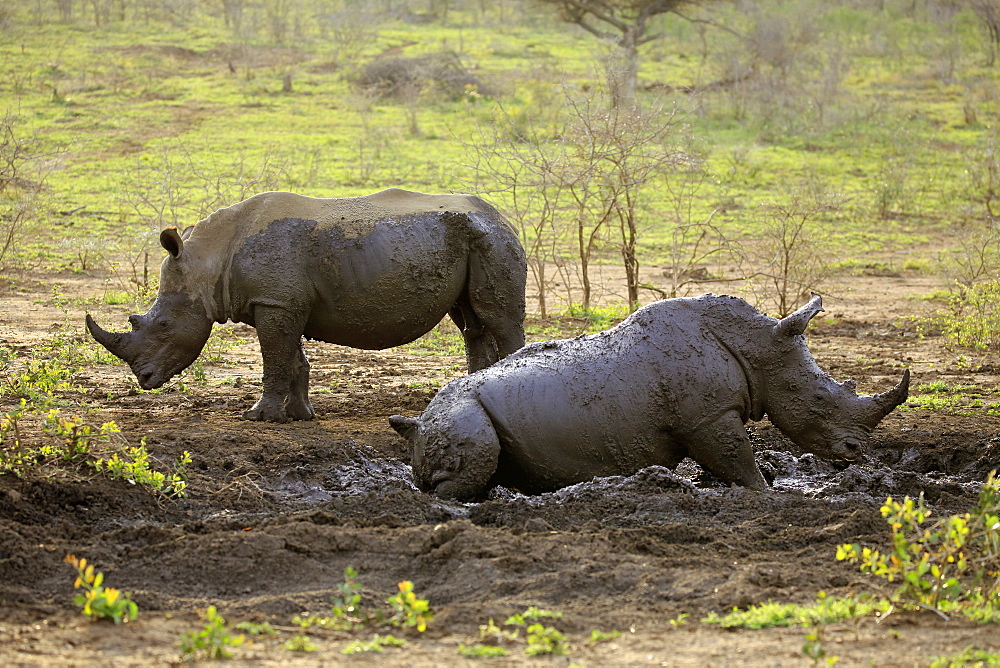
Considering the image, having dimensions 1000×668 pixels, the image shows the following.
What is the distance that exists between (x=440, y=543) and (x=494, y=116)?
36.4 ft

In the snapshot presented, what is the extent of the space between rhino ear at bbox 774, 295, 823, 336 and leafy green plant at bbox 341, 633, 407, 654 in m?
3.50

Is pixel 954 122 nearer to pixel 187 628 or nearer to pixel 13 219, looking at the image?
pixel 13 219

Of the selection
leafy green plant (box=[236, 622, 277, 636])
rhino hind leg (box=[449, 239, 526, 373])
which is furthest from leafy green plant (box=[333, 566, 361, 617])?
rhino hind leg (box=[449, 239, 526, 373])

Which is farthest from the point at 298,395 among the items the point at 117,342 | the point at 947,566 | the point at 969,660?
the point at 969,660

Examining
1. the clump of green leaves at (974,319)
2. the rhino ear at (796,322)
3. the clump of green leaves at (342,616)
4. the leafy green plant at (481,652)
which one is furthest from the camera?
the clump of green leaves at (974,319)

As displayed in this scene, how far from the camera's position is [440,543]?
574 cm

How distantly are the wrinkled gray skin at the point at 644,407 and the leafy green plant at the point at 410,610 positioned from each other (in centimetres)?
211

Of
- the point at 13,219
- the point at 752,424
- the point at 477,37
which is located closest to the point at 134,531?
the point at 752,424

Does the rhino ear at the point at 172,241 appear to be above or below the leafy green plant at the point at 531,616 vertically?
above

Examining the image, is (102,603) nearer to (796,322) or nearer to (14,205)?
(796,322)

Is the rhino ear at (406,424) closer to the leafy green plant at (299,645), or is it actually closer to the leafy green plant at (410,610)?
the leafy green plant at (410,610)

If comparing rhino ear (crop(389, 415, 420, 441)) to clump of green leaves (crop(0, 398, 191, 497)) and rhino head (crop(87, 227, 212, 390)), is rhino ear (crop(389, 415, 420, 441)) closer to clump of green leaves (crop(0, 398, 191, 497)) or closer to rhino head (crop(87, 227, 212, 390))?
clump of green leaves (crop(0, 398, 191, 497))

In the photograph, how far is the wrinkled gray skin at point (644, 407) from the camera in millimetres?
6879

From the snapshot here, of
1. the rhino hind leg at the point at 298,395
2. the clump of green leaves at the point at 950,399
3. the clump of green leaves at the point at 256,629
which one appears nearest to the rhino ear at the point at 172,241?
the rhino hind leg at the point at 298,395
